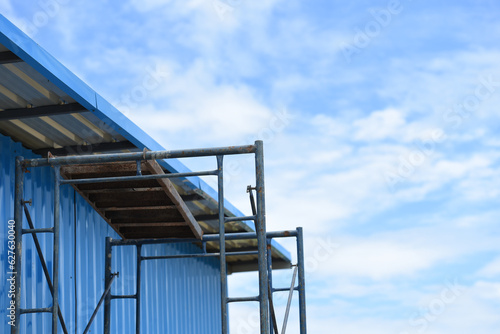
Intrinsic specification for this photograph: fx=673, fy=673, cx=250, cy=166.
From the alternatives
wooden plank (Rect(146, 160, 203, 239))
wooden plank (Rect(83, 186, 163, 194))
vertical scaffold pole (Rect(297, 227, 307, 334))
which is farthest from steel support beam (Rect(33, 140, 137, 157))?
vertical scaffold pole (Rect(297, 227, 307, 334))

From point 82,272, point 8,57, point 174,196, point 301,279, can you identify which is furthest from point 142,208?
point 8,57

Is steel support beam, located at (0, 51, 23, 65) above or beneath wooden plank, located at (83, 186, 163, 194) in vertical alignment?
above

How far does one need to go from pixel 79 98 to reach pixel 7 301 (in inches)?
116

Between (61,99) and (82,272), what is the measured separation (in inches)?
134

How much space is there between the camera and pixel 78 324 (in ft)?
34.5

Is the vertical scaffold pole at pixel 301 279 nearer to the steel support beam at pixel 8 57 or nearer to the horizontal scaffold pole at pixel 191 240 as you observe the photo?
the horizontal scaffold pole at pixel 191 240

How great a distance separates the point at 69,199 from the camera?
418 inches

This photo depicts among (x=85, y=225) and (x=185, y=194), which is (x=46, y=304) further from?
(x=185, y=194)

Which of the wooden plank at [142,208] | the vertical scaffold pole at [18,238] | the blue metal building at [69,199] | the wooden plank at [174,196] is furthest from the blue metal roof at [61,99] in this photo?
the vertical scaffold pole at [18,238]

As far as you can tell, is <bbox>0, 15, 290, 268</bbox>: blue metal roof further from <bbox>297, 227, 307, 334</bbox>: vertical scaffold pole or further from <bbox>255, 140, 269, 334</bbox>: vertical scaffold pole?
<bbox>297, 227, 307, 334</bbox>: vertical scaffold pole

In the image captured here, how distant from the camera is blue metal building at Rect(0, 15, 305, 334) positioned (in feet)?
26.4

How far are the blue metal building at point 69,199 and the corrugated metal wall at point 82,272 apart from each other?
16 mm

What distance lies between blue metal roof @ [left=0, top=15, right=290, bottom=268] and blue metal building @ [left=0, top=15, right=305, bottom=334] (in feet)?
0.04

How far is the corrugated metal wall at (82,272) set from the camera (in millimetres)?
9289
